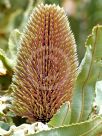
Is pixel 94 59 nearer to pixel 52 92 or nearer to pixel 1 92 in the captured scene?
pixel 52 92

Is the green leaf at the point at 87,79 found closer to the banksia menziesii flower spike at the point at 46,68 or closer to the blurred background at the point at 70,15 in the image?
the banksia menziesii flower spike at the point at 46,68

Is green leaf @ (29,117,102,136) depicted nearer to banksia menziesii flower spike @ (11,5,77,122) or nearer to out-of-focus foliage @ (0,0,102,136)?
out-of-focus foliage @ (0,0,102,136)

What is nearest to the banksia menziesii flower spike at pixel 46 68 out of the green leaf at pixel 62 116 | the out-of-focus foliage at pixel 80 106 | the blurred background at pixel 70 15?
the out-of-focus foliage at pixel 80 106

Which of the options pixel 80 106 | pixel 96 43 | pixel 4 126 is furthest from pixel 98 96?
pixel 4 126

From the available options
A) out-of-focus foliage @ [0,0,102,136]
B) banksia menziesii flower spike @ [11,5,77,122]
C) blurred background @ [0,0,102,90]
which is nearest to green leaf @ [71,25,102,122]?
out-of-focus foliage @ [0,0,102,136]

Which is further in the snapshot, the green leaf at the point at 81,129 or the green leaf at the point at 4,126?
the green leaf at the point at 4,126

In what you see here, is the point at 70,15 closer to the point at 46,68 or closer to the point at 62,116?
the point at 46,68
